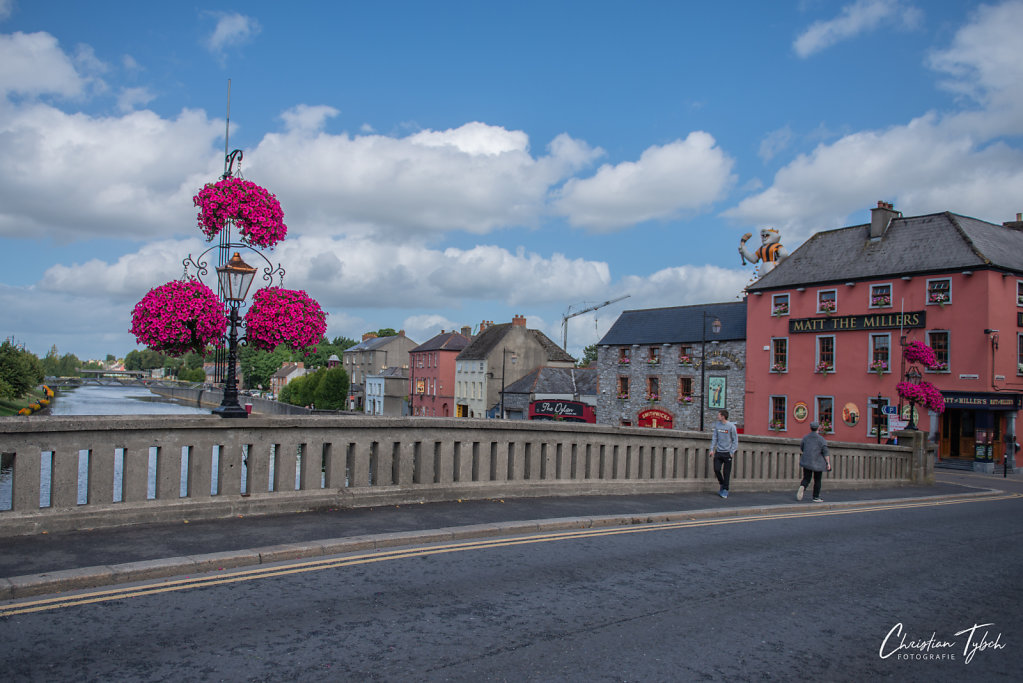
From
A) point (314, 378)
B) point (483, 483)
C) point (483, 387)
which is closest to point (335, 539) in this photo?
point (483, 483)

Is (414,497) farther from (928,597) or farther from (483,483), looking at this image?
(928,597)

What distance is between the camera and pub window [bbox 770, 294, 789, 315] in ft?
155

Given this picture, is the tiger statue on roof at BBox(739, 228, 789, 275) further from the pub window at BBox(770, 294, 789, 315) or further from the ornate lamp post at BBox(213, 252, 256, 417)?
the ornate lamp post at BBox(213, 252, 256, 417)

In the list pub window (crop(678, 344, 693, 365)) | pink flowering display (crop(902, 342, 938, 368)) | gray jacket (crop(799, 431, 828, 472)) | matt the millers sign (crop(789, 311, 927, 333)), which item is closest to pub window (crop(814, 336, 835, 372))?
matt the millers sign (crop(789, 311, 927, 333))

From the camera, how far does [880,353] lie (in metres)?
41.8

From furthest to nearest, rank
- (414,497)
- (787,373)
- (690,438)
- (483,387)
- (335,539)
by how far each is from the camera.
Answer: (483,387), (787,373), (690,438), (414,497), (335,539)

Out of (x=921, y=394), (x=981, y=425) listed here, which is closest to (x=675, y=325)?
(x=981, y=425)

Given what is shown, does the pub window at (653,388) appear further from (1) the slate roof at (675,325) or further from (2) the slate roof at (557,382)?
(2) the slate roof at (557,382)

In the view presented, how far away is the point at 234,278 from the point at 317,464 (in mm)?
2793

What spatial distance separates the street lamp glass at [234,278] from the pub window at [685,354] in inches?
1762

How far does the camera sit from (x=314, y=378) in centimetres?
11162

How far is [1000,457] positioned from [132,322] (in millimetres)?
38956

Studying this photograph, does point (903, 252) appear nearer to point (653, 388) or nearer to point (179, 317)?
point (653, 388)

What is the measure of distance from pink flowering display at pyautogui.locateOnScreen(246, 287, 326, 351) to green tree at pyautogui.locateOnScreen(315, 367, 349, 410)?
97.1m
